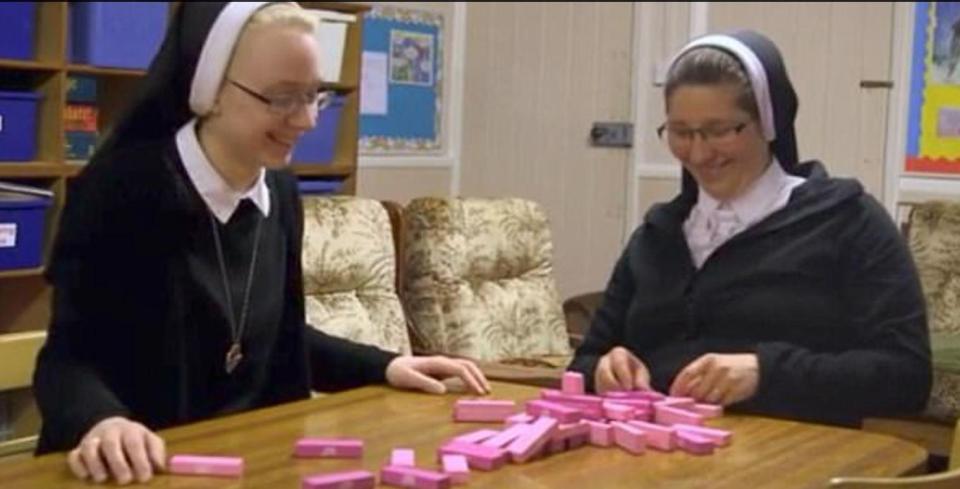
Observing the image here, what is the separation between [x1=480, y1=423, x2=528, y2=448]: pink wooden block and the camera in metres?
1.79

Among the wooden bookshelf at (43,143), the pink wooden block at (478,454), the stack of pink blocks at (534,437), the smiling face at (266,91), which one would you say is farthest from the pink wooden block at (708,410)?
the wooden bookshelf at (43,143)

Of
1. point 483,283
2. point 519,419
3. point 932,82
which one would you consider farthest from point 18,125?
point 932,82

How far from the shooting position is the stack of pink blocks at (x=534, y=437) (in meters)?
1.63

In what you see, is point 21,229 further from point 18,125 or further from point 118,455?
point 118,455

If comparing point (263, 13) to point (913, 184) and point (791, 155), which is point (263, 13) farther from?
point (913, 184)

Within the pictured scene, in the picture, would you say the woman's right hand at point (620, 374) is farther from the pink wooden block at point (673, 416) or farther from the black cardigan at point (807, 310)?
the pink wooden block at point (673, 416)

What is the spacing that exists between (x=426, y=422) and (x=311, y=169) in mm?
2696

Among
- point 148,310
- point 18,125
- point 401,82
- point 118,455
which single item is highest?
point 401,82

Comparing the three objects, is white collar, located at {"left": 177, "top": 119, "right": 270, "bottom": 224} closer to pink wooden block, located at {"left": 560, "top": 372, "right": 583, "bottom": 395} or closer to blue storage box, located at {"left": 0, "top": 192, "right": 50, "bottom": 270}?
pink wooden block, located at {"left": 560, "top": 372, "right": 583, "bottom": 395}

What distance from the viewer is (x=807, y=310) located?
2.31 meters

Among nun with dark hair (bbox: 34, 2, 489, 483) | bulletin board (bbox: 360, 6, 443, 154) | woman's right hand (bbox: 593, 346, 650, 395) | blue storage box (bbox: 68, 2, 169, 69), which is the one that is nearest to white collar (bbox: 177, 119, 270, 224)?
nun with dark hair (bbox: 34, 2, 489, 483)

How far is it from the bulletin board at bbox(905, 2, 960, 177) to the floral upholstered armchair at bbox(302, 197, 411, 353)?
205cm

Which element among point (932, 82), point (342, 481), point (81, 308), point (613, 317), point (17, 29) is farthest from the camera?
point (932, 82)

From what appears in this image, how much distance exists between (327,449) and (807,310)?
0.94m
